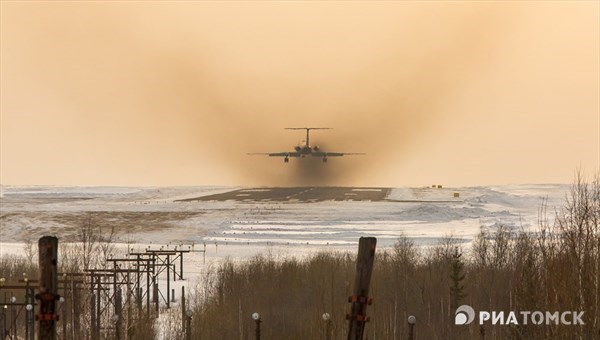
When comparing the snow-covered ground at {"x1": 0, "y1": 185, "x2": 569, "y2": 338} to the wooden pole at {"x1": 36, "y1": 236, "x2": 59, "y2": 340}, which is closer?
the wooden pole at {"x1": 36, "y1": 236, "x2": 59, "y2": 340}

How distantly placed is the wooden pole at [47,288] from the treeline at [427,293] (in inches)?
566

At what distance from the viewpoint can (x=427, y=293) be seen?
1863 inches

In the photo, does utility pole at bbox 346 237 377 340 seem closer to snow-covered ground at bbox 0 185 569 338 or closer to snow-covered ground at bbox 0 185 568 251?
snow-covered ground at bbox 0 185 569 338

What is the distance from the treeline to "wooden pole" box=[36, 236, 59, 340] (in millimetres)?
14377

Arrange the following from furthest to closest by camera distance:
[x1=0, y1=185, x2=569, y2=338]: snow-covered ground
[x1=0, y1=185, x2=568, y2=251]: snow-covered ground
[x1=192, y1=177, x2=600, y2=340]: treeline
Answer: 1. [x1=0, y1=185, x2=568, y2=251]: snow-covered ground
2. [x1=0, y1=185, x2=569, y2=338]: snow-covered ground
3. [x1=192, y1=177, x2=600, y2=340]: treeline

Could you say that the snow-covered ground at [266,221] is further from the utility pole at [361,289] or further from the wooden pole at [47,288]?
the wooden pole at [47,288]

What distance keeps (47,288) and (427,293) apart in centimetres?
Result: 2981

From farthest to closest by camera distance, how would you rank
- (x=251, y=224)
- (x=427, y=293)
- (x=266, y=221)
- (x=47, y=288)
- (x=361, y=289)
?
(x=266, y=221)
(x=251, y=224)
(x=427, y=293)
(x=361, y=289)
(x=47, y=288)

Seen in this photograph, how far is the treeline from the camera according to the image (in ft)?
101

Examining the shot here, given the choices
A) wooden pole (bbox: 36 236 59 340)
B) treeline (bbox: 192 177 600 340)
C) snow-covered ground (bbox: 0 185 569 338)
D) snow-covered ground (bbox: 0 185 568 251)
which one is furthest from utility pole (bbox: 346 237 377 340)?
snow-covered ground (bbox: 0 185 568 251)

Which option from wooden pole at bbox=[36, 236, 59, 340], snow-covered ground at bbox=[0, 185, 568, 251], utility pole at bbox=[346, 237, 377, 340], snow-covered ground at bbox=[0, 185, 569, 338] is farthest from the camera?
snow-covered ground at bbox=[0, 185, 568, 251]

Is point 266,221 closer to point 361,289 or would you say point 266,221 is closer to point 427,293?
point 427,293

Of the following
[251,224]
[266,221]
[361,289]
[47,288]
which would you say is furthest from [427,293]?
[266,221]

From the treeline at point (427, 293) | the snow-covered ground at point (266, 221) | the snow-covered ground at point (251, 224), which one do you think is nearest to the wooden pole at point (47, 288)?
the treeline at point (427, 293)
